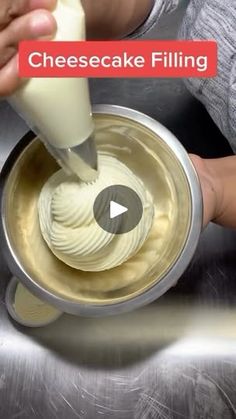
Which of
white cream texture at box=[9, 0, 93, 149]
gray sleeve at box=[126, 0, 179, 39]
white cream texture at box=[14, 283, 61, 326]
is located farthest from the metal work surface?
white cream texture at box=[9, 0, 93, 149]

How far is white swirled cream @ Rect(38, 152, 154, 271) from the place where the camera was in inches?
19.5

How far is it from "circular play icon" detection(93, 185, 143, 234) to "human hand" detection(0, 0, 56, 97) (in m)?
0.19

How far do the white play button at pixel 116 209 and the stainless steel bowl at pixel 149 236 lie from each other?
6cm

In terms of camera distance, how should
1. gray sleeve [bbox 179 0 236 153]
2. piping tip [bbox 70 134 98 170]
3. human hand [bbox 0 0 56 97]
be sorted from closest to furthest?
1. human hand [bbox 0 0 56 97]
2. piping tip [bbox 70 134 98 170]
3. gray sleeve [bbox 179 0 236 153]

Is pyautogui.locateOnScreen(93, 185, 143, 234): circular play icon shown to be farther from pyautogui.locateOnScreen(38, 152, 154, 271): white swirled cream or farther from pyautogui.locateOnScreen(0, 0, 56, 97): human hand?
pyautogui.locateOnScreen(0, 0, 56, 97): human hand

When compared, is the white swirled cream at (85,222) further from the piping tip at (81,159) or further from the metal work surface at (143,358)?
the metal work surface at (143,358)

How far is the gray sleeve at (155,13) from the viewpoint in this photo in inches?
A: 26.1

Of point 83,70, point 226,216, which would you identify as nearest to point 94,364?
point 226,216

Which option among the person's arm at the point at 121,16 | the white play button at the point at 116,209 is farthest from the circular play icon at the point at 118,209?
the person's arm at the point at 121,16

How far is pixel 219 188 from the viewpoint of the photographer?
0.64 meters

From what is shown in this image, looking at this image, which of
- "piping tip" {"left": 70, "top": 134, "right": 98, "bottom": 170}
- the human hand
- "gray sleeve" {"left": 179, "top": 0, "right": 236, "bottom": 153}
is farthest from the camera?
"gray sleeve" {"left": 179, "top": 0, "right": 236, "bottom": 153}

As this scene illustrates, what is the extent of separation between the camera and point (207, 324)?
28.4 inches

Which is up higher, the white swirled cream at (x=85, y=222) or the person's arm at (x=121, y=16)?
the person's arm at (x=121, y=16)

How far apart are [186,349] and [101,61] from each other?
1.53ft
